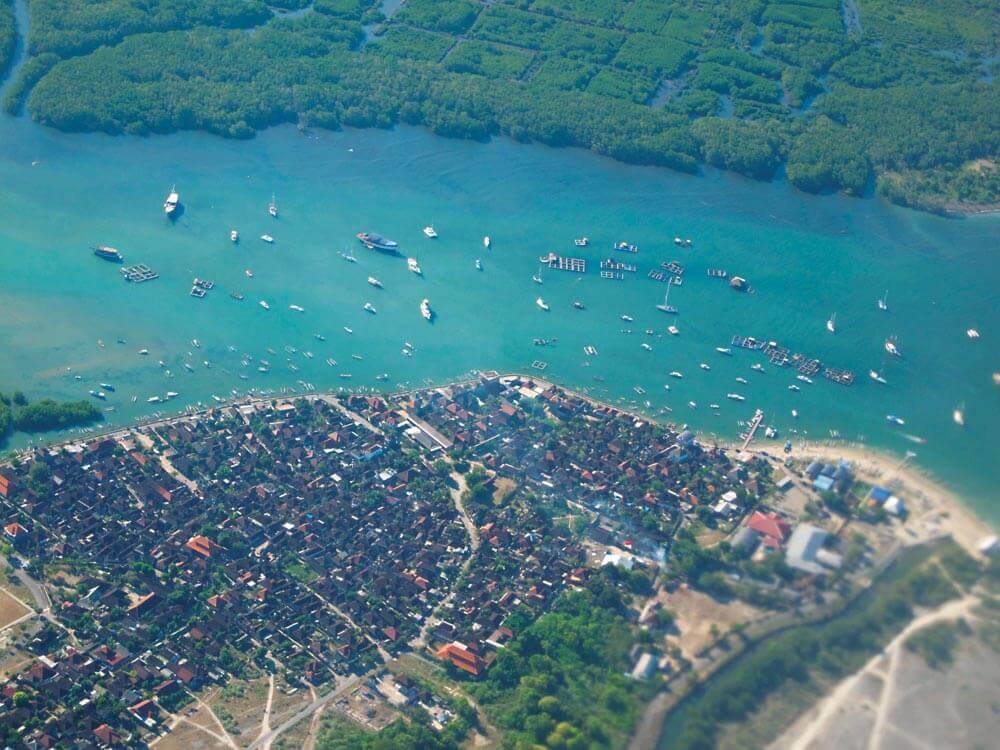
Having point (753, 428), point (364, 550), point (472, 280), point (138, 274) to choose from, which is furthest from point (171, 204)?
point (753, 428)

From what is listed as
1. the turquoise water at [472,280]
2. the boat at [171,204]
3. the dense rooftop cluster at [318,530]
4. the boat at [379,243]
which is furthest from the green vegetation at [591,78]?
the dense rooftop cluster at [318,530]

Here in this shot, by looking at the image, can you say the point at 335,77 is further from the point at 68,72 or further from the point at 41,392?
the point at 41,392

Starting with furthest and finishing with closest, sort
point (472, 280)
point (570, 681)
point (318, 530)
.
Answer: point (472, 280) < point (318, 530) < point (570, 681)

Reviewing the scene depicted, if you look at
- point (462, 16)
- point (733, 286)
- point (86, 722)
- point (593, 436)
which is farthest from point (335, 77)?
point (86, 722)

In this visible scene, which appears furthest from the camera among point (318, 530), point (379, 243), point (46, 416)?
point (379, 243)

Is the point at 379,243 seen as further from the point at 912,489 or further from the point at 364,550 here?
the point at 912,489

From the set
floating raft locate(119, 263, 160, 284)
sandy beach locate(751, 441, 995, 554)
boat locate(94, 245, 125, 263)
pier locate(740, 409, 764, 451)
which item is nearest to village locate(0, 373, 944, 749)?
sandy beach locate(751, 441, 995, 554)

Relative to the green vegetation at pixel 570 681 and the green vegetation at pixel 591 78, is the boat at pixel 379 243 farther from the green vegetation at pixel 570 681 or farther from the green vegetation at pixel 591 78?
the green vegetation at pixel 570 681
